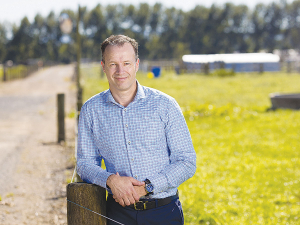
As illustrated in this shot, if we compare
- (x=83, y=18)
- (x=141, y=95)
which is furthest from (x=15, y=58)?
(x=141, y=95)

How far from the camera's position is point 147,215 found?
8.09ft

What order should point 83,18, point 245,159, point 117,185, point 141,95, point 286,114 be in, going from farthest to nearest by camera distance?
point 83,18 → point 286,114 → point 245,159 → point 141,95 → point 117,185

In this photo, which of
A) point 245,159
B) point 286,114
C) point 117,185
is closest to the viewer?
point 117,185

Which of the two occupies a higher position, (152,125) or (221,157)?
(152,125)

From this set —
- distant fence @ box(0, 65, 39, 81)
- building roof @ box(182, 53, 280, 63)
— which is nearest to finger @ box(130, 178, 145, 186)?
distant fence @ box(0, 65, 39, 81)

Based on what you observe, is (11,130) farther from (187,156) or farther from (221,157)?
(187,156)

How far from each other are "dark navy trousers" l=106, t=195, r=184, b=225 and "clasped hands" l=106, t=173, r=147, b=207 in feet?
0.48

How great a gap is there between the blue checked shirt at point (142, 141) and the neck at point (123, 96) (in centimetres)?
5

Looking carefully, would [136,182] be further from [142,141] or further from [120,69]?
[120,69]

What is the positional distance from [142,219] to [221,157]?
510cm

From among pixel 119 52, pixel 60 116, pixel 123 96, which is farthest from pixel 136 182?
pixel 60 116

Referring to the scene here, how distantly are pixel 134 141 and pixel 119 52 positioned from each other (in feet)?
1.93

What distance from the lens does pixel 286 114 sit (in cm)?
1196

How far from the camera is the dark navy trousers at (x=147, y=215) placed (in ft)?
8.11
